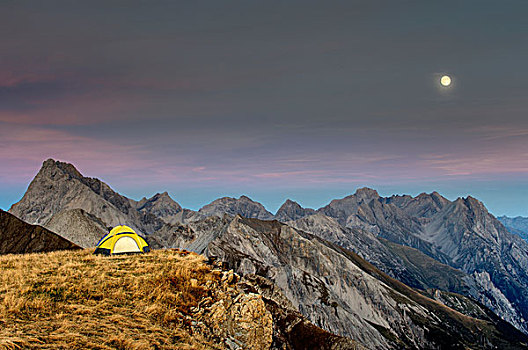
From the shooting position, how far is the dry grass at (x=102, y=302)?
37.8 feet

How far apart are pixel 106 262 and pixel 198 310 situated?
1100cm

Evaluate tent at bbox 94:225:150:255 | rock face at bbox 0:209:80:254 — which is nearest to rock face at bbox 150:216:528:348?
rock face at bbox 0:209:80:254

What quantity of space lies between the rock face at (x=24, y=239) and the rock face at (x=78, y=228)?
7509 centimetres

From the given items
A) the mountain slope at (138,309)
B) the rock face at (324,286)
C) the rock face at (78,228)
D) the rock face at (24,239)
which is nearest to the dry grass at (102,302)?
the mountain slope at (138,309)

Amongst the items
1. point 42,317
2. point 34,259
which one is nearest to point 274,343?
point 42,317

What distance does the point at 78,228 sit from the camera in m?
103

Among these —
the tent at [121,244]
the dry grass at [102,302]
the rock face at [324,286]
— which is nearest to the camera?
the dry grass at [102,302]

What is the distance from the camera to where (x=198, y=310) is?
17062mm

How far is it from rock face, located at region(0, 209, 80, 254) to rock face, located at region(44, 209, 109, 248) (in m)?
75.1

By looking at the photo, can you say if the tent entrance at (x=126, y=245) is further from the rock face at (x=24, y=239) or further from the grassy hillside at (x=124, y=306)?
the rock face at (x=24, y=239)

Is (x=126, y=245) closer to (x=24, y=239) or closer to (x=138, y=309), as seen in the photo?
(x=24, y=239)

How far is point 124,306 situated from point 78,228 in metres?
109

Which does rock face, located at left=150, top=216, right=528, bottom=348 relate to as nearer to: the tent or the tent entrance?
the tent

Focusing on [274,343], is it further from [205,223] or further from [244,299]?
[205,223]
